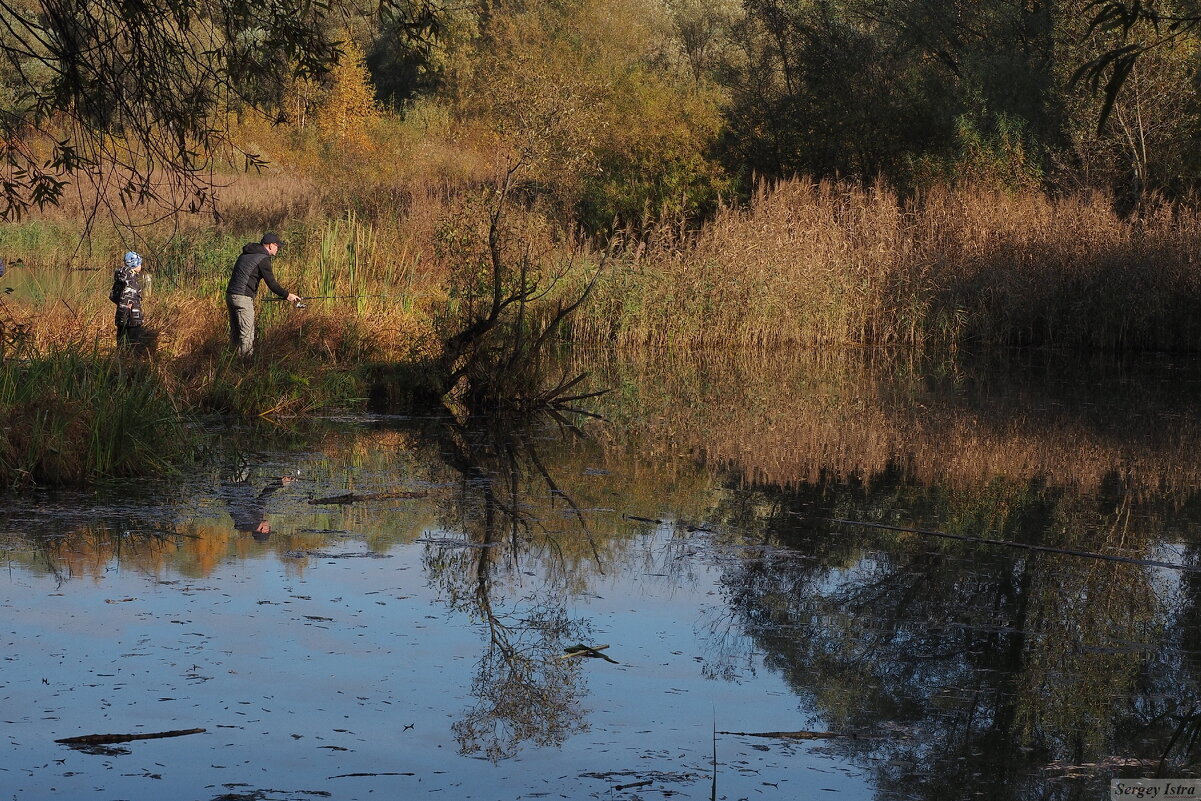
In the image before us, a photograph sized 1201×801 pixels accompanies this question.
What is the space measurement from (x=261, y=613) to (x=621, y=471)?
4654 mm

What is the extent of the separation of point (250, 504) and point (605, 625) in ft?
11.2

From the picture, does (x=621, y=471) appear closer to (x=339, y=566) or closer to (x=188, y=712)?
(x=339, y=566)

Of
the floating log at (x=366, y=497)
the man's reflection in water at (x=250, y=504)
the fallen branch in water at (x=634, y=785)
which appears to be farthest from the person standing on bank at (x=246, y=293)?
the fallen branch in water at (x=634, y=785)

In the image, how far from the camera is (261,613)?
20.9ft

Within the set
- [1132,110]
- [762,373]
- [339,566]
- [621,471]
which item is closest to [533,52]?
[1132,110]

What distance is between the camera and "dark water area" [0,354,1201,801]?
181 inches

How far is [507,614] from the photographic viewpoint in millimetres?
6488

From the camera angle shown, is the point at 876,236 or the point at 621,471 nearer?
the point at 621,471

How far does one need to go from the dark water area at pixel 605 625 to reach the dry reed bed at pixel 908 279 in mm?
9218

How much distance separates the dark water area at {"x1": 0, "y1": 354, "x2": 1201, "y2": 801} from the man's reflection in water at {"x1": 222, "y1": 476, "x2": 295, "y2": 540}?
0.05m

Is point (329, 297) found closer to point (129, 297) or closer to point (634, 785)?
point (129, 297)

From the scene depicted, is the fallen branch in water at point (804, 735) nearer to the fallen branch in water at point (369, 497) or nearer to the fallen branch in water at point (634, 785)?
the fallen branch in water at point (634, 785)

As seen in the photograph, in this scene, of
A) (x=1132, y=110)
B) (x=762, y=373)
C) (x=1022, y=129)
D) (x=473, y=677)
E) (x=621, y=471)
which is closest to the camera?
(x=473, y=677)

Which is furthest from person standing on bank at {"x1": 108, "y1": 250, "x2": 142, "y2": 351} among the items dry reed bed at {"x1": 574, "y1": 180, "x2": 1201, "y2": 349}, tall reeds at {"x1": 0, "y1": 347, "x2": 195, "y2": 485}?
dry reed bed at {"x1": 574, "y1": 180, "x2": 1201, "y2": 349}
